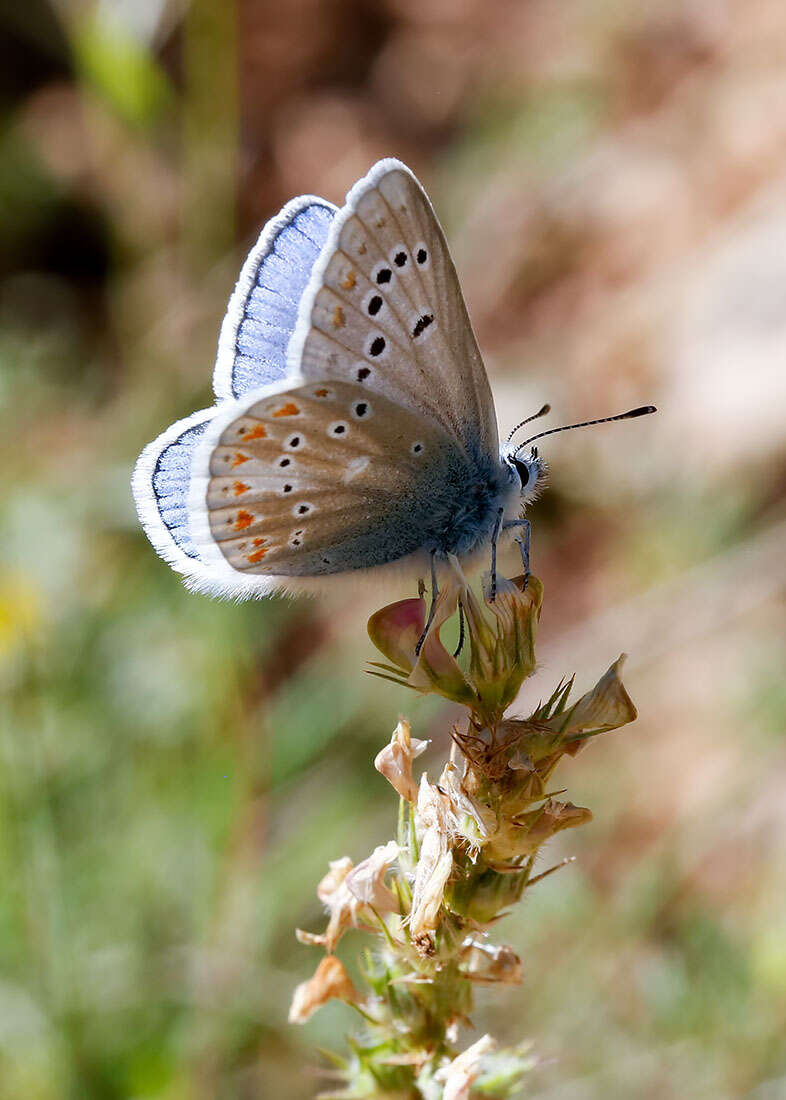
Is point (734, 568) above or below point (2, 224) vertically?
below

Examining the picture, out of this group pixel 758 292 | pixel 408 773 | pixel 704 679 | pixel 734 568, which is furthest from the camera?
pixel 758 292

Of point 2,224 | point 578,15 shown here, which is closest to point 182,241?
point 2,224

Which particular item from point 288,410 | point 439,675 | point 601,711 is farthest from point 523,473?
point 601,711

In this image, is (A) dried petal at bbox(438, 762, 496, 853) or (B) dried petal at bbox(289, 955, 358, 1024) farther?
(B) dried petal at bbox(289, 955, 358, 1024)

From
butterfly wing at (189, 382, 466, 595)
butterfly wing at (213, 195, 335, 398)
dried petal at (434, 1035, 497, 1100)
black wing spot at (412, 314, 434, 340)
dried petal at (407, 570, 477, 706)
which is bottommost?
dried petal at (434, 1035, 497, 1100)

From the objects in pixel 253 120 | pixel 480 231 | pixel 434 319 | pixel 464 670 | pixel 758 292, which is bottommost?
pixel 464 670

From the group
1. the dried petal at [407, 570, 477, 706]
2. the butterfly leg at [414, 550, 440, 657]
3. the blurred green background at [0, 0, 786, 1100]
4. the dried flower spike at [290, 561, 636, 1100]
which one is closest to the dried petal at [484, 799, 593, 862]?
the dried flower spike at [290, 561, 636, 1100]

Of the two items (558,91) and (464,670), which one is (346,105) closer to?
(558,91)

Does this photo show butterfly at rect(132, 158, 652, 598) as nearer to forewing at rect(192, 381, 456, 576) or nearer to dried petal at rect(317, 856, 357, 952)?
forewing at rect(192, 381, 456, 576)
